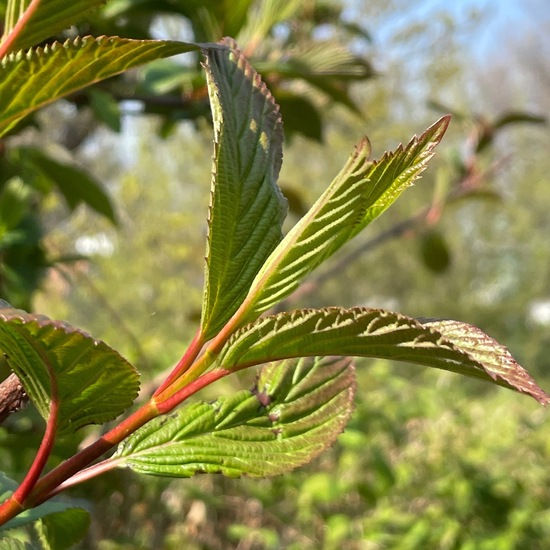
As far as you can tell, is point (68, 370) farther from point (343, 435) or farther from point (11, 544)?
point (343, 435)

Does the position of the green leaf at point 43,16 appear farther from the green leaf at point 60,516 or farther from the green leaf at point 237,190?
the green leaf at point 60,516

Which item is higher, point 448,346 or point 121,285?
point 448,346

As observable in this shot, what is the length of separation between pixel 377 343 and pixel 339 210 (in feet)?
0.23

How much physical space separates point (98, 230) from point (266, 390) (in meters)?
4.87

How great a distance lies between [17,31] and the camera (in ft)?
1.72

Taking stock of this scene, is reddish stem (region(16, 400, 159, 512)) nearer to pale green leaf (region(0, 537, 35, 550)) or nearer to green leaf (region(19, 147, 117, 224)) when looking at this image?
pale green leaf (region(0, 537, 35, 550))

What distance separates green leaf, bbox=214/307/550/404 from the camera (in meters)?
0.37

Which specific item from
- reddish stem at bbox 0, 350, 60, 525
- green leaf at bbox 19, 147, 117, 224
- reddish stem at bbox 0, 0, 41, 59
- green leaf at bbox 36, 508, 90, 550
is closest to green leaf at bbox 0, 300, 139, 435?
reddish stem at bbox 0, 350, 60, 525

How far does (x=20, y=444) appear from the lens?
0.98 meters

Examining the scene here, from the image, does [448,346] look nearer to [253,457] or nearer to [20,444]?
[253,457]

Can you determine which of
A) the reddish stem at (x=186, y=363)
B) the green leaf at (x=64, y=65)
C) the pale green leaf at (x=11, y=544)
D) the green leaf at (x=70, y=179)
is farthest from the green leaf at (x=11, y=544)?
the green leaf at (x=70, y=179)

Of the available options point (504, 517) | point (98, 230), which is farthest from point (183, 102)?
point (98, 230)

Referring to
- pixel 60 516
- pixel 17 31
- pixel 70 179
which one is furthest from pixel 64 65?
pixel 70 179

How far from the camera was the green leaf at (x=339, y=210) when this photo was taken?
41 cm
